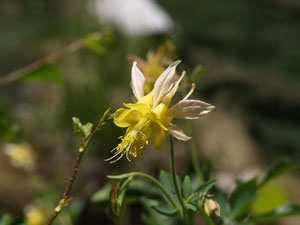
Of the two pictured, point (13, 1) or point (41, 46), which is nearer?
point (41, 46)

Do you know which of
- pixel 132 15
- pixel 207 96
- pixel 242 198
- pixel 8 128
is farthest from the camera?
pixel 132 15

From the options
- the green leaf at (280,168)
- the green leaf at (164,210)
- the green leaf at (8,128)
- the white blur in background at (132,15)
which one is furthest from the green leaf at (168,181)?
the white blur in background at (132,15)

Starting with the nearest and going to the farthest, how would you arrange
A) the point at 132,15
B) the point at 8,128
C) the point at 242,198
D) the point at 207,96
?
the point at 242,198
the point at 8,128
the point at 207,96
the point at 132,15

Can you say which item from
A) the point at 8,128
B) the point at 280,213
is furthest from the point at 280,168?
the point at 8,128

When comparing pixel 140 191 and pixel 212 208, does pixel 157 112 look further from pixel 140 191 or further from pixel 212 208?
pixel 140 191

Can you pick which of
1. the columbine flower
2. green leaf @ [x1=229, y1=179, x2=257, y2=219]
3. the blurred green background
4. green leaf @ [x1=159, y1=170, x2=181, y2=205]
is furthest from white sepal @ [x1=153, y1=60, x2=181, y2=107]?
the blurred green background

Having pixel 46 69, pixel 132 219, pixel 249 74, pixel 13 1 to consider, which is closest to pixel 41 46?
pixel 13 1

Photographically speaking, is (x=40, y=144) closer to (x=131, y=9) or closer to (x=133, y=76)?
(x=131, y=9)
